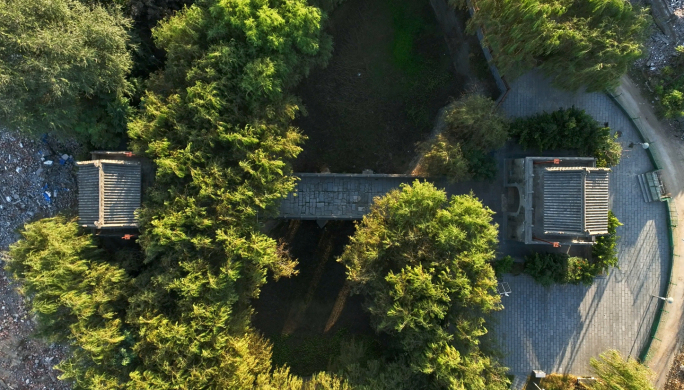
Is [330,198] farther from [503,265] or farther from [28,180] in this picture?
[28,180]

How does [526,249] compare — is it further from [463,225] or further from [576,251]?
[463,225]

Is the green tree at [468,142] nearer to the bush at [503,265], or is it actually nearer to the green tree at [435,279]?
the green tree at [435,279]

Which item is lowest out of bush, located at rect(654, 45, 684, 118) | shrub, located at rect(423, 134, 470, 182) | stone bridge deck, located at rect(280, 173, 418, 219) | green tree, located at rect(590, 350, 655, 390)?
green tree, located at rect(590, 350, 655, 390)

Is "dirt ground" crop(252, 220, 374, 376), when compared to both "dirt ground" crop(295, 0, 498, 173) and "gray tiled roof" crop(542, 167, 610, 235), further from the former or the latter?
"gray tiled roof" crop(542, 167, 610, 235)

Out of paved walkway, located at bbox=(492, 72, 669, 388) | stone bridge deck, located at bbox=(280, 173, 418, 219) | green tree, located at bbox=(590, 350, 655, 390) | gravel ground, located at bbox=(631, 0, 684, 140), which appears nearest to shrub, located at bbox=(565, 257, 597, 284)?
paved walkway, located at bbox=(492, 72, 669, 388)

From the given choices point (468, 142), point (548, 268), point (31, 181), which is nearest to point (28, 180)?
point (31, 181)
